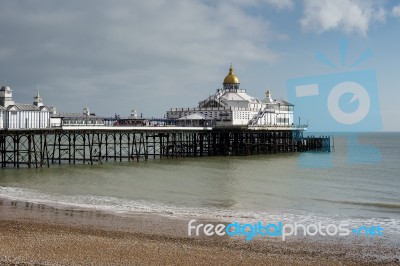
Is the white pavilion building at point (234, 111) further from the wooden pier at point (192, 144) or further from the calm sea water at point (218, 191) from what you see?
the calm sea water at point (218, 191)

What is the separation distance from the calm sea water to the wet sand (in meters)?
3.05

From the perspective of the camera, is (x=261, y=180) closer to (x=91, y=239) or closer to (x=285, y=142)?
(x=91, y=239)

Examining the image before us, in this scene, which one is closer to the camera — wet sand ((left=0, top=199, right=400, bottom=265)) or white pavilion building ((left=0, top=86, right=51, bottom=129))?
Answer: wet sand ((left=0, top=199, right=400, bottom=265))

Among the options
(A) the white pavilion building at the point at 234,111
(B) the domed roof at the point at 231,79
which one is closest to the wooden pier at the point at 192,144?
(A) the white pavilion building at the point at 234,111

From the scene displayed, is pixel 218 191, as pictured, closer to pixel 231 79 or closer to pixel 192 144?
pixel 192 144

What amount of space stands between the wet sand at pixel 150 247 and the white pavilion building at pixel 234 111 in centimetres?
4791

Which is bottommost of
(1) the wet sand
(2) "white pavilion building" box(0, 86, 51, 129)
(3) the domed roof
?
(1) the wet sand

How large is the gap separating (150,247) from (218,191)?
1363 centimetres

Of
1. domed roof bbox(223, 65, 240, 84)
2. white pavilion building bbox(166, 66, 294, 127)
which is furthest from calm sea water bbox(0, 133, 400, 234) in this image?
domed roof bbox(223, 65, 240, 84)

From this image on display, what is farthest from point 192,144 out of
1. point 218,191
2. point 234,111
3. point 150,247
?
point 150,247

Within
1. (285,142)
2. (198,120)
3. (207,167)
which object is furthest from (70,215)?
(285,142)

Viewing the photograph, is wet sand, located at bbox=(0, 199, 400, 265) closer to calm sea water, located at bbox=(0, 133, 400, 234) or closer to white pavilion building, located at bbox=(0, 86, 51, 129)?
calm sea water, located at bbox=(0, 133, 400, 234)

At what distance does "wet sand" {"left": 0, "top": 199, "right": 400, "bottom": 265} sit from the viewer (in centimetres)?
1337

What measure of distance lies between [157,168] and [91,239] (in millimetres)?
25293
